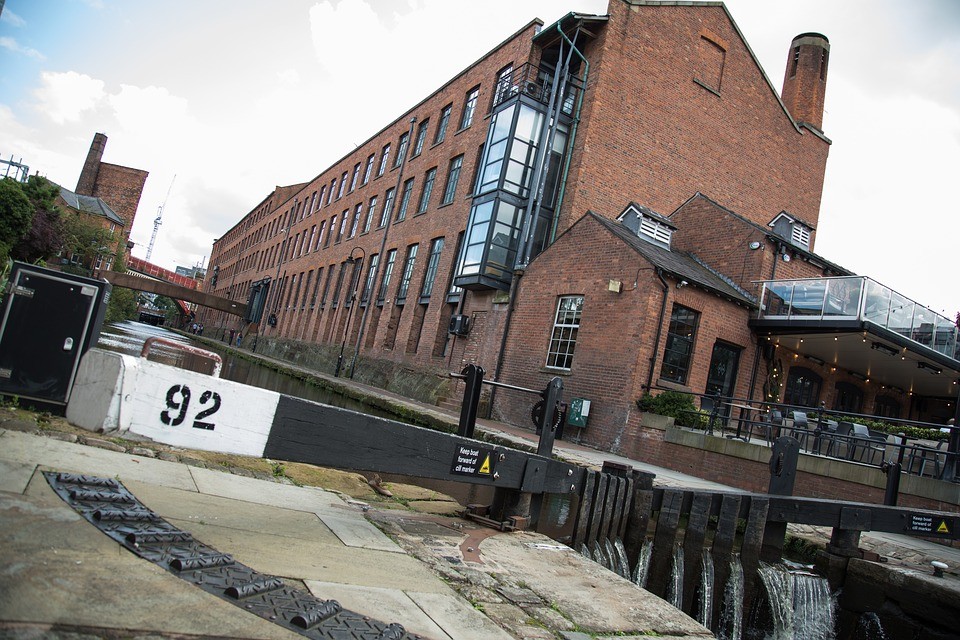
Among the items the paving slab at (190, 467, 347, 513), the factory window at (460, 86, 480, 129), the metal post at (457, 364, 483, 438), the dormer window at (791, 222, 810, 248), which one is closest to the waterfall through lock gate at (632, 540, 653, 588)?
the metal post at (457, 364, 483, 438)

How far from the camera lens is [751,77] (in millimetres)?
22578

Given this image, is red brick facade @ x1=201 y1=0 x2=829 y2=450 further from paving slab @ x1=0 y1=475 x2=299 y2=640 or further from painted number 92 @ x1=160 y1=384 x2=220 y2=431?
paving slab @ x1=0 y1=475 x2=299 y2=640

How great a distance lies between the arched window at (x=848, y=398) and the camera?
61.5 ft

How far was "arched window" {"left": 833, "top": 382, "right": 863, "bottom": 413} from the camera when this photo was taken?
18734 mm

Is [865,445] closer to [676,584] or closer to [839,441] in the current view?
[839,441]

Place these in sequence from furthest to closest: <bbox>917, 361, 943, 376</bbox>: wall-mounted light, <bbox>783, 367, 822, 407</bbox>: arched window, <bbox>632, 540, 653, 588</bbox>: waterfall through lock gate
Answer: <bbox>783, 367, 822, 407</bbox>: arched window, <bbox>917, 361, 943, 376</bbox>: wall-mounted light, <bbox>632, 540, 653, 588</bbox>: waterfall through lock gate

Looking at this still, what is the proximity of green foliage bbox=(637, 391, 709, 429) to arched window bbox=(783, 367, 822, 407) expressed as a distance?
5.87 m

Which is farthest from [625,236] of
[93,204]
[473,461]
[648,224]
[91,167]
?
[91,167]

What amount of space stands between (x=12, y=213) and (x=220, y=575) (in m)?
32.1

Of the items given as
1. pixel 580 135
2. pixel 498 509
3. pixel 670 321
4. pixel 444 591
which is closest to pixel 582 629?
pixel 444 591

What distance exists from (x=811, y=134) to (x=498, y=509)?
25001mm

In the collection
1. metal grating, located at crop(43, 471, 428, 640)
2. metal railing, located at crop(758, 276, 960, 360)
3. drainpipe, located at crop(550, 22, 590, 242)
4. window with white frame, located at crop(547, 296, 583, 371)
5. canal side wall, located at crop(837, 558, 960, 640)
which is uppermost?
drainpipe, located at crop(550, 22, 590, 242)

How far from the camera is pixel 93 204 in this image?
2368 inches

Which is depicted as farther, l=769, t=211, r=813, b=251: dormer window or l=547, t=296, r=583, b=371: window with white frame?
l=769, t=211, r=813, b=251: dormer window
